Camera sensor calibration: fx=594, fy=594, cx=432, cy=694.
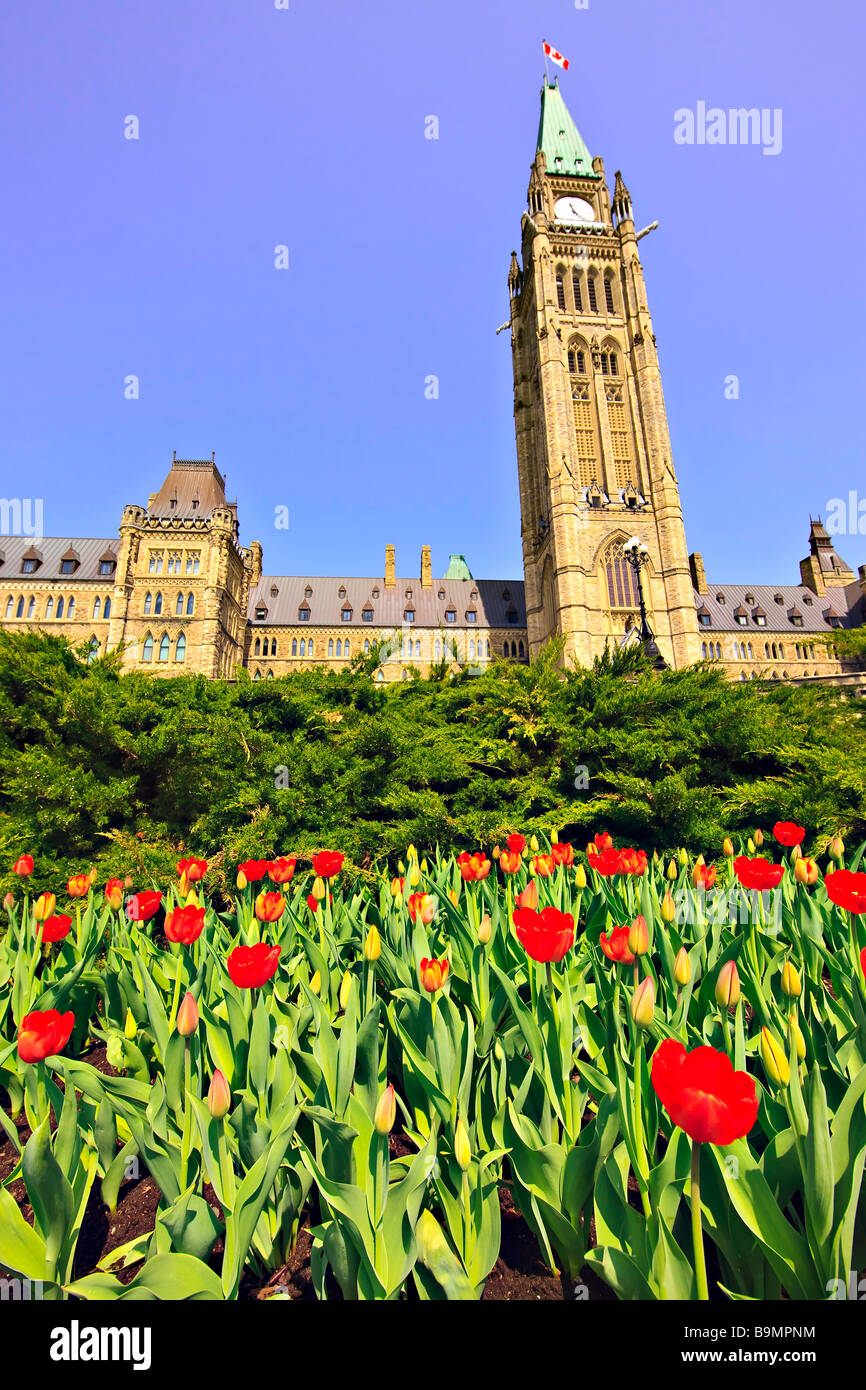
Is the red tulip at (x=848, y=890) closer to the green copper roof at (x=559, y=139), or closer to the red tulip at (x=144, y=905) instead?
the red tulip at (x=144, y=905)

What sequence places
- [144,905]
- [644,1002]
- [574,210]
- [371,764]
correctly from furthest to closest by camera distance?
[574,210], [371,764], [144,905], [644,1002]

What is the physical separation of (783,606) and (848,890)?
52482mm

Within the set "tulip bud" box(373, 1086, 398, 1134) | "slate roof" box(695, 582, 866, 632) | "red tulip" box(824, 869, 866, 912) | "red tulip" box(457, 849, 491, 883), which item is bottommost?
"tulip bud" box(373, 1086, 398, 1134)

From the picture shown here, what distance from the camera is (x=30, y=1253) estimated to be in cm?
150

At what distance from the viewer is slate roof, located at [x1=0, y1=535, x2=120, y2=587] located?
128 ft

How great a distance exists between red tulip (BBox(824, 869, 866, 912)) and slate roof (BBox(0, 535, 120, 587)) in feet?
143

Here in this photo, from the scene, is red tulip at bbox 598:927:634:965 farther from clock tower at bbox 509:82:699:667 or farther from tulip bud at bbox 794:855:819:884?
clock tower at bbox 509:82:699:667

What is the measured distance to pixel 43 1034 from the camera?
1847 mm

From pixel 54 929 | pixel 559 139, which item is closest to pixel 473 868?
pixel 54 929

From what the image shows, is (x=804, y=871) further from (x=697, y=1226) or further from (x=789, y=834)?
(x=697, y=1226)

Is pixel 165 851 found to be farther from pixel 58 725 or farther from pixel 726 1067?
pixel 726 1067

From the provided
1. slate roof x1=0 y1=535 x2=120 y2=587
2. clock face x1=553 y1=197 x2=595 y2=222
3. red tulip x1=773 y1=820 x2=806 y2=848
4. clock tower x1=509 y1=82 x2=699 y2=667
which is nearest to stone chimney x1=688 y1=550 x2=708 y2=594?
clock tower x1=509 y1=82 x2=699 y2=667
